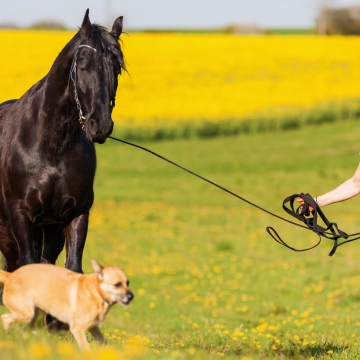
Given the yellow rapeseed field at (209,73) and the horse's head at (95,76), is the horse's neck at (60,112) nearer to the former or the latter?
the horse's head at (95,76)

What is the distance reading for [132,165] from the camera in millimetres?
29734

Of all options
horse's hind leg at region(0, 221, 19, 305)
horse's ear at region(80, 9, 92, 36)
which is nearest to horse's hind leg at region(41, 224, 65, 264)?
horse's hind leg at region(0, 221, 19, 305)

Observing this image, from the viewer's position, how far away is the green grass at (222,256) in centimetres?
705

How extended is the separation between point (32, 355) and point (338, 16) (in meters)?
65.6

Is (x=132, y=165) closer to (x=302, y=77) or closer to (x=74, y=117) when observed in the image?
(x=302, y=77)

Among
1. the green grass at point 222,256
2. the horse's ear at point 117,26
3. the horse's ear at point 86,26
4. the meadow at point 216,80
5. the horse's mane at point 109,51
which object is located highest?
the meadow at point 216,80

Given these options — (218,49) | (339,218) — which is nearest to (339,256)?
(339,218)

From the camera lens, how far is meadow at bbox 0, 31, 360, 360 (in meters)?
8.44

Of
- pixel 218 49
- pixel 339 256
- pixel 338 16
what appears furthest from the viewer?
pixel 338 16

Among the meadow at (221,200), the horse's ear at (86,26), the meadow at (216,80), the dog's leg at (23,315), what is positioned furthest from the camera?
the meadow at (216,80)

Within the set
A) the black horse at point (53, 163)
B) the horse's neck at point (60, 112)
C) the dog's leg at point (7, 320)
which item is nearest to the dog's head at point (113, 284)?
the dog's leg at point (7, 320)

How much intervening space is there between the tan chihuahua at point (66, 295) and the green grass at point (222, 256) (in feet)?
0.46

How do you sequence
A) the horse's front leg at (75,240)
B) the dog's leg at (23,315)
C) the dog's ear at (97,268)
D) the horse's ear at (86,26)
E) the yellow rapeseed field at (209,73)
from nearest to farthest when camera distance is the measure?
the dog's ear at (97,268) → the dog's leg at (23,315) → the horse's ear at (86,26) → the horse's front leg at (75,240) → the yellow rapeseed field at (209,73)

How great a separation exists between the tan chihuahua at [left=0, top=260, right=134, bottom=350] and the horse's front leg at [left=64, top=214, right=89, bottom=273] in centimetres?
127
